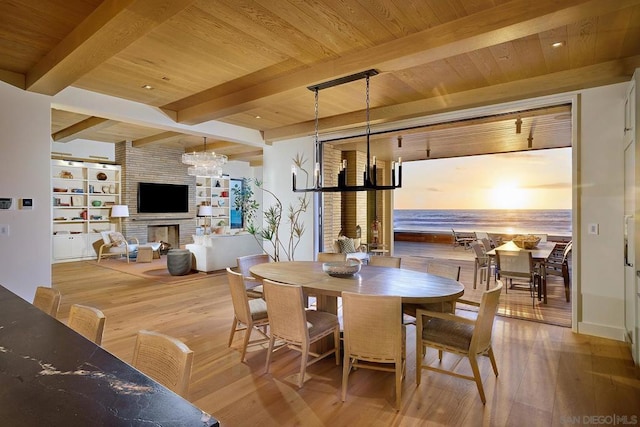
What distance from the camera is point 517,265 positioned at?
4844mm

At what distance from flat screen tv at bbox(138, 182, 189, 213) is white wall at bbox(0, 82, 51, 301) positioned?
5572 millimetres

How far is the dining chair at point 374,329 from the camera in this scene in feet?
7.34

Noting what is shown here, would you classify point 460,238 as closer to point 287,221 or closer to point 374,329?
point 287,221

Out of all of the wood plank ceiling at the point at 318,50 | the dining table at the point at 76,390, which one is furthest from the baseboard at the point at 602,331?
the dining table at the point at 76,390

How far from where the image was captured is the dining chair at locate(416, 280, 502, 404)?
2316 millimetres

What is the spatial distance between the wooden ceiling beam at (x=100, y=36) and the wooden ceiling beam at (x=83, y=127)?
114 inches

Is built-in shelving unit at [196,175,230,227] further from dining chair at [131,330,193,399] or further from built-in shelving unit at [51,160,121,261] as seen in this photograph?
dining chair at [131,330,193,399]

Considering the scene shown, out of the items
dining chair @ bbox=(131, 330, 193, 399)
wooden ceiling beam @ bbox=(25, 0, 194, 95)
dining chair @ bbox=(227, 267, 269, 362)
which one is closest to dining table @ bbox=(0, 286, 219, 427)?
dining chair @ bbox=(131, 330, 193, 399)

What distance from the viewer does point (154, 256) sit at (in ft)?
29.2

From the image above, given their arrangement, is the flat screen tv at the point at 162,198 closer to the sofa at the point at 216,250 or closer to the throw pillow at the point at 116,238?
the throw pillow at the point at 116,238

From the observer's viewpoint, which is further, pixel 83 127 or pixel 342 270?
pixel 83 127

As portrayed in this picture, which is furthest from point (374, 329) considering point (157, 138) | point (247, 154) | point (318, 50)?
point (247, 154)

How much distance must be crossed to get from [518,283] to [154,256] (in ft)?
27.2
